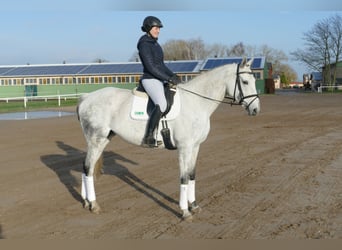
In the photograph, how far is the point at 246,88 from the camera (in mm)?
6336

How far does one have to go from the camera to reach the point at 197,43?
97438 millimetres

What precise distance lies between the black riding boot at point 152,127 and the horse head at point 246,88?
1272 millimetres

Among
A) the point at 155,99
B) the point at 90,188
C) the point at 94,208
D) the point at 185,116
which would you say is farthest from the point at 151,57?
the point at 94,208

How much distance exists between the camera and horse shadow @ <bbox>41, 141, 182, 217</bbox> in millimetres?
7484

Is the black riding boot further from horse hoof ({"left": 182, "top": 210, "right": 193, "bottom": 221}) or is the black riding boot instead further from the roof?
the roof

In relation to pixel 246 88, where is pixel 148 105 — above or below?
below

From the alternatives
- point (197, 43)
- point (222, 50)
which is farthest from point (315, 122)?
point (222, 50)

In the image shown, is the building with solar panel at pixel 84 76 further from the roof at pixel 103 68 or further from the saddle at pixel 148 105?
the saddle at pixel 148 105

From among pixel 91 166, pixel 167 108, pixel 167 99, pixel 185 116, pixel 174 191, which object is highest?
pixel 167 99

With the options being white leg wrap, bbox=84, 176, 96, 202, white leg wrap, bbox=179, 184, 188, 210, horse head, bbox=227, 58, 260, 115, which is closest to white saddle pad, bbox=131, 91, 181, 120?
horse head, bbox=227, 58, 260, 115

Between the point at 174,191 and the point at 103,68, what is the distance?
59083 mm

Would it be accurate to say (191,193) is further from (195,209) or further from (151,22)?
(151,22)

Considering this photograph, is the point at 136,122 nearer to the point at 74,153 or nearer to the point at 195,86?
the point at 195,86

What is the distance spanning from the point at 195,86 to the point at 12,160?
7.07m
